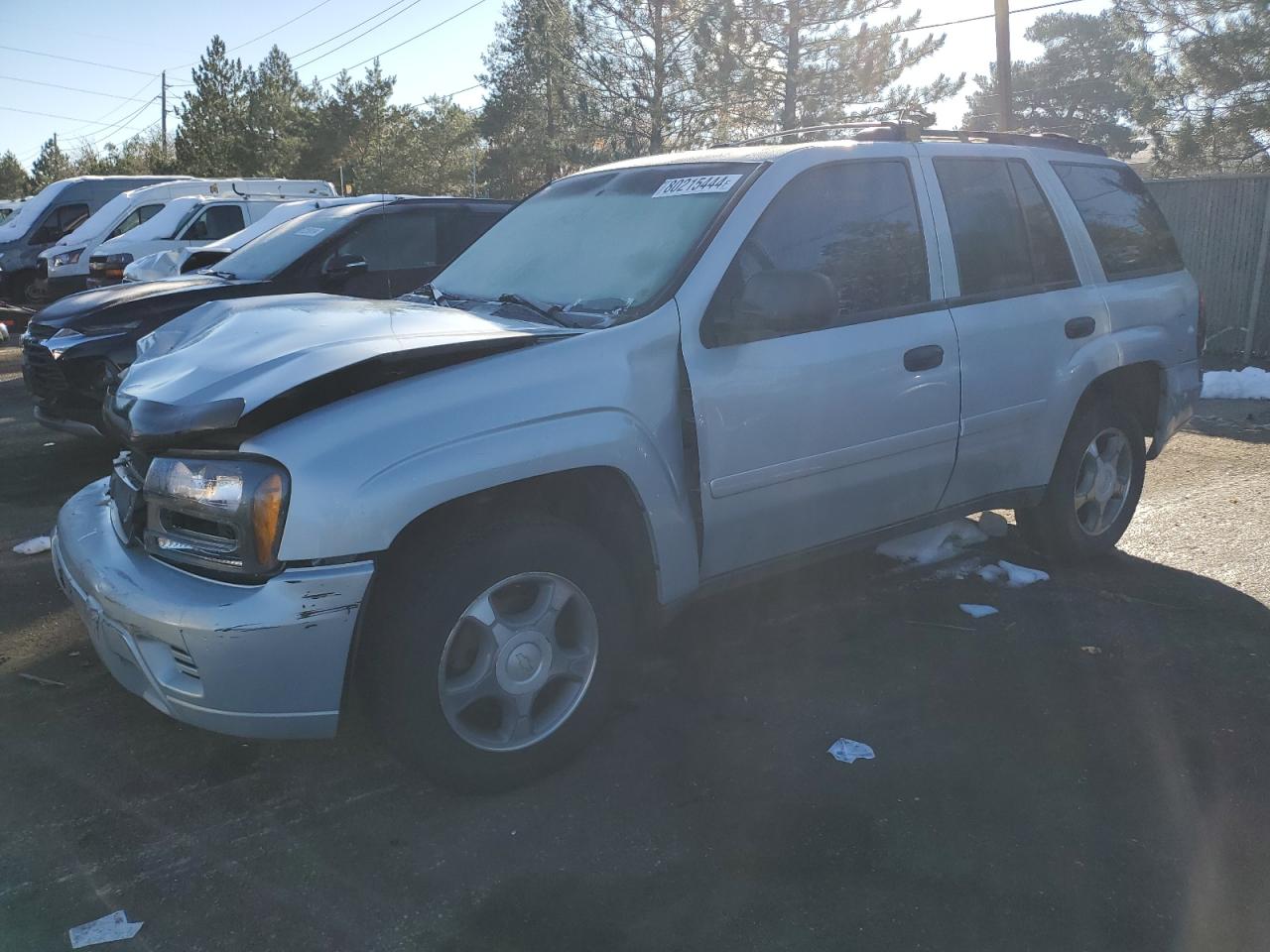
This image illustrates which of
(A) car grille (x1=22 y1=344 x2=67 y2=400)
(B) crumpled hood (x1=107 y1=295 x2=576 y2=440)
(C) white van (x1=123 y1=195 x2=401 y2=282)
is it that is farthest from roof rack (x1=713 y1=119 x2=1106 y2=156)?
(A) car grille (x1=22 y1=344 x2=67 y2=400)

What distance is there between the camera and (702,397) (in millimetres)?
3416

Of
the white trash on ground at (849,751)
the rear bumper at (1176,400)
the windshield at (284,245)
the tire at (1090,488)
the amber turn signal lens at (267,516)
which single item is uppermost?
the windshield at (284,245)

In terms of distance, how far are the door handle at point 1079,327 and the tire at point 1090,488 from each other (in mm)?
380

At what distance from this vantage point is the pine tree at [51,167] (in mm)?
51219

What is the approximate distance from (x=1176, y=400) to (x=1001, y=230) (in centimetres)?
149

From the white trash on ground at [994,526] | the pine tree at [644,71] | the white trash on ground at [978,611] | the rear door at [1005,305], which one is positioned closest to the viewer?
the rear door at [1005,305]

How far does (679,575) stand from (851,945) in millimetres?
1281

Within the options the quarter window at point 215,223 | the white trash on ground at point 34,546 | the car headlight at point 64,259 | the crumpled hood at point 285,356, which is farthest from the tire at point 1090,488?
the car headlight at point 64,259

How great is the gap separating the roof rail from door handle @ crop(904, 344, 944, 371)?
106 centimetres

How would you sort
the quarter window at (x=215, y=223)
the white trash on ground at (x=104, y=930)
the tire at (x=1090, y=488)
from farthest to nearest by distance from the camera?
the quarter window at (x=215, y=223)
the tire at (x=1090, y=488)
the white trash on ground at (x=104, y=930)

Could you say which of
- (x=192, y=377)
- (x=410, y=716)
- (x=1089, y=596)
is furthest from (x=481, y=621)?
(x=1089, y=596)

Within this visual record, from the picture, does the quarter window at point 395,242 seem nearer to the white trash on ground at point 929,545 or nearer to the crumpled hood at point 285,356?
the crumpled hood at point 285,356

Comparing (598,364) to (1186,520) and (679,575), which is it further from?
(1186,520)

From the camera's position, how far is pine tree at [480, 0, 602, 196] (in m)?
27.9
